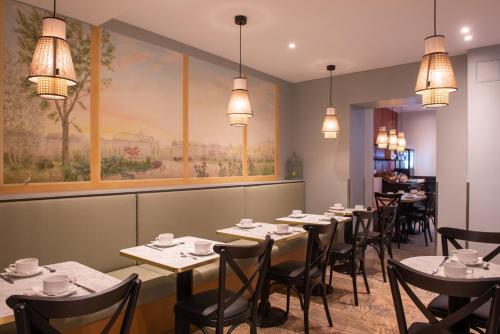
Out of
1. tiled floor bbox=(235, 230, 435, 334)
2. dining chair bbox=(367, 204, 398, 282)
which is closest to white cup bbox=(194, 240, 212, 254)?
tiled floor bbox=(235, 230, 435, 334)

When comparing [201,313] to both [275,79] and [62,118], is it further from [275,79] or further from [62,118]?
[275,79]

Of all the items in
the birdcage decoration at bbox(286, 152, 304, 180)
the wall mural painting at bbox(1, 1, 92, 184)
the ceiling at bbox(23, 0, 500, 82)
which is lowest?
the birdcage decoration at bbox(286, 152, 304, 180)

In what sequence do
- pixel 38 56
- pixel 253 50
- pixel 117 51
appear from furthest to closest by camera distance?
1. pixel 253 50
2. pixel 117 51
3. pixel 38 56

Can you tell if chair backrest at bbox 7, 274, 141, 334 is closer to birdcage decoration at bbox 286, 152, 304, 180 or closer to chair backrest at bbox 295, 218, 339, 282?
chair backrest at bbox 295, 218, 339, 282

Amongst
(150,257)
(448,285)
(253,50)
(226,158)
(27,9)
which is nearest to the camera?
(448,285)

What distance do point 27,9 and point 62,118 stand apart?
94 cm

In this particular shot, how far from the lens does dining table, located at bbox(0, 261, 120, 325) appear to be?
1.68 meters

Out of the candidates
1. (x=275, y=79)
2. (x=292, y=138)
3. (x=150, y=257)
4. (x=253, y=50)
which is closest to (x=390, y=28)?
(x=253, y=50)

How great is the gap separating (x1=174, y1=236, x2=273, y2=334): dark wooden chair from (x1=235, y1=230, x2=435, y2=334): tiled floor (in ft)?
2.81

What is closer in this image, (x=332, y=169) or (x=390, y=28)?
(x=390, y=28)

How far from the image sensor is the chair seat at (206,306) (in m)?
2.16

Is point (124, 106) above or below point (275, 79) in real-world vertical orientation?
below

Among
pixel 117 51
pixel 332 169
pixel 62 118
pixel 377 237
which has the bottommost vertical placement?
pixel 377 237

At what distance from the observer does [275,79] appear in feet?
19.1
